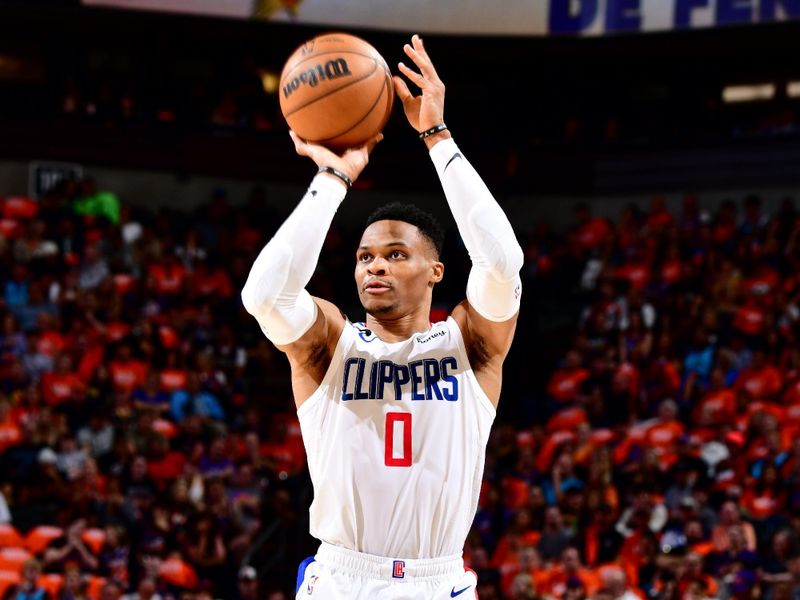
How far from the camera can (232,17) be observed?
1572cm

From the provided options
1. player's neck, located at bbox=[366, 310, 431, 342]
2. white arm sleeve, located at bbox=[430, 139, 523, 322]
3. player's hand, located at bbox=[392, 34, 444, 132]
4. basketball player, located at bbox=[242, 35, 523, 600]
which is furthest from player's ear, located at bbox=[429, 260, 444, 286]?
player's hand, located at bbox=[392, 34, 444, 132]

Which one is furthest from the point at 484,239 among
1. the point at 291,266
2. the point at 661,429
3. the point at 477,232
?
the point at 661,429

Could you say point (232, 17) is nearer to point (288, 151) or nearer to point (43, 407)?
point (288, 151)

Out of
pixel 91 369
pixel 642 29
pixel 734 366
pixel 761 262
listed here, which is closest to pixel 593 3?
pixel 642 29

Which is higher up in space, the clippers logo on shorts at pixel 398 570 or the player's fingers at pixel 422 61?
the player's fingers at pixel 422 61

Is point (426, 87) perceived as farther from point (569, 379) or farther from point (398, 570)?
point (569, 379)

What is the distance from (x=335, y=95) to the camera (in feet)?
13.3

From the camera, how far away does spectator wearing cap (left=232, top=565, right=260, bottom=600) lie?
10.2 meters

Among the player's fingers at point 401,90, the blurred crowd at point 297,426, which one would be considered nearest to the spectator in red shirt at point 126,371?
the blurred crowd at point 297,426

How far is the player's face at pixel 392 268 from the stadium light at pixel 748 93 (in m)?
14.3

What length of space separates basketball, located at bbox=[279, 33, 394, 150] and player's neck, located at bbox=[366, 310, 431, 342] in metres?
0.66

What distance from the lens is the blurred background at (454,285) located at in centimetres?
1045

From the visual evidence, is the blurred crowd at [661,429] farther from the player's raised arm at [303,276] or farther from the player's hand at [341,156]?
the player's hand at [341,156]

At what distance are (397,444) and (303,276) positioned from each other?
0.69m
